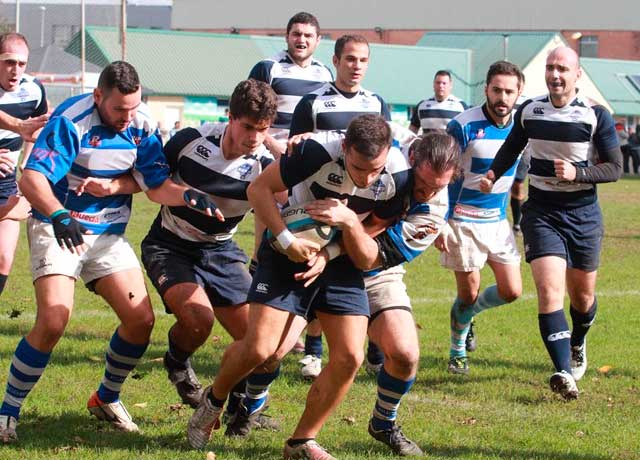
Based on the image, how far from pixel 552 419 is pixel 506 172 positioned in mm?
2136

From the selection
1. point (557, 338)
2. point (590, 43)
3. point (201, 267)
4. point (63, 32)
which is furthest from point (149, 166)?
point (63, 32)

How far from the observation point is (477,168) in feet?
27.0

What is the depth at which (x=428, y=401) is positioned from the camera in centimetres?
706

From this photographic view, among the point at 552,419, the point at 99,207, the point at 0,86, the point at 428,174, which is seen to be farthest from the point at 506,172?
the point at 0,86

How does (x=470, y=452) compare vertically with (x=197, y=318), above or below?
below

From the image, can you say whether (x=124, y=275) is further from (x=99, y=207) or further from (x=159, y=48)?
(x=159, y=48)

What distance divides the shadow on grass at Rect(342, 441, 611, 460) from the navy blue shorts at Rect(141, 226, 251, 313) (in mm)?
1066

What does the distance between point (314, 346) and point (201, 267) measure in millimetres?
1757

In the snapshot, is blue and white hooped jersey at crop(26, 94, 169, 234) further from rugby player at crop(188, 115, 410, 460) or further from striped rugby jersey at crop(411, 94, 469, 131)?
striped rugby jersey at crop(411, 94, 469, 131)

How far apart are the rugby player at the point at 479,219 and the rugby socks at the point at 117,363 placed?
9.24ft

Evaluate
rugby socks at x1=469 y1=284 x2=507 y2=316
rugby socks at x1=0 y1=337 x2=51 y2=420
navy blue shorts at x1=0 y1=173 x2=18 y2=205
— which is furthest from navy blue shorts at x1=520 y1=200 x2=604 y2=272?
navy blue shorts at x1=0 y1=173 x2=18 y2=205

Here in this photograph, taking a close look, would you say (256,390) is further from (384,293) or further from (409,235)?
(409,235)

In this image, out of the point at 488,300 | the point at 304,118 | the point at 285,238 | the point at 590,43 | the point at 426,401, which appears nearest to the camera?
the point at 285,238

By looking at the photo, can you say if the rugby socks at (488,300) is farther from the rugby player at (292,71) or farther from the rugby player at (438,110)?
the rugby player at (438,110)
